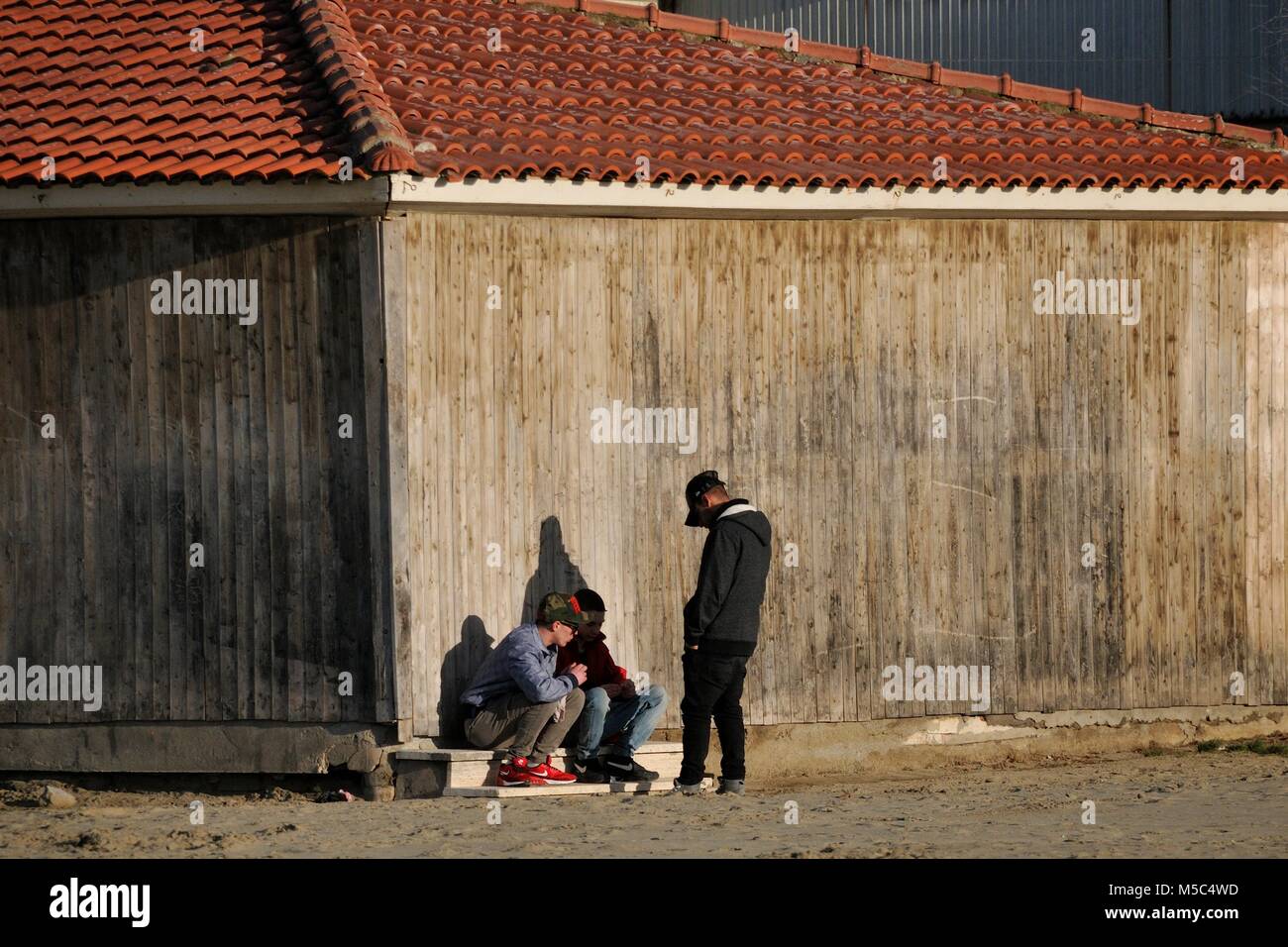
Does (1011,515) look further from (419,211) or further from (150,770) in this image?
(150,770)

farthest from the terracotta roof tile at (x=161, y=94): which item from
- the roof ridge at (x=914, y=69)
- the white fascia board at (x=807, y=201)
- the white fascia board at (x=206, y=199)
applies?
the roof ridge at (x=914, y=69)

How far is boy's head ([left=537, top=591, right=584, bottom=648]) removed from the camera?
9594mm

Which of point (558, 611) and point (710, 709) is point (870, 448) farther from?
point (558, 611)

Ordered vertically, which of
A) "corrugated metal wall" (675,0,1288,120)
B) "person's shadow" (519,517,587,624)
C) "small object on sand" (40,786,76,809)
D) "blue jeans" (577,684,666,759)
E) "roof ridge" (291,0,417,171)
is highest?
"corrugated metal wall" (675,0,1288,120)

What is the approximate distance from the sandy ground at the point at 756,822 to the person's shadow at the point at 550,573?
4.43ft

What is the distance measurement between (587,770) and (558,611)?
109cm

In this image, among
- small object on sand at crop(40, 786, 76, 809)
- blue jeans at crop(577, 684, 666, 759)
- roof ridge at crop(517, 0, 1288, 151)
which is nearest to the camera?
small object on sand at crop(40, 786, 76, 809)

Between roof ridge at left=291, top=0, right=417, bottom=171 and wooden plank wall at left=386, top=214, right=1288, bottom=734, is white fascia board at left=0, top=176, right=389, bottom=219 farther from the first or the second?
wooden plank wall at left=386, top=214, right=1288, bottom=734

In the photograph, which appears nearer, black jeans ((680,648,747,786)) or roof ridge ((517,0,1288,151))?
A: black jeans ((680,648,747,786))

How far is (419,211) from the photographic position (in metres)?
9.92

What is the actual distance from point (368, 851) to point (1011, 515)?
16.7ft

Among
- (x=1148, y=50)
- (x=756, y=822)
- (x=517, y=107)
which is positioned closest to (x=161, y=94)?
(x=517, y=107)

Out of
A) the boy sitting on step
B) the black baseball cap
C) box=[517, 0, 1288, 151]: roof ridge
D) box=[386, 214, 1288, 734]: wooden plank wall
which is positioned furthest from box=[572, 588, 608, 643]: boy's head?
box=[517, 0, 1288, 151]: roof ridge
